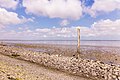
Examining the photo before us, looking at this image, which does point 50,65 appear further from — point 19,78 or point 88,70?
point 19,78

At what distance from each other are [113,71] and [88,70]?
2.64 meters

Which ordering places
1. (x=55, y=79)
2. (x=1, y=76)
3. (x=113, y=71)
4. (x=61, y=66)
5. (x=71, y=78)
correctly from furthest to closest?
(x=61, y=66) → (x=113, y=71) → (x=71, y=78) → (x=55, y=79) → (x=1, y=76)

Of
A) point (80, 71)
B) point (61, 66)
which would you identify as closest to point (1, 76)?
point (80, 71)

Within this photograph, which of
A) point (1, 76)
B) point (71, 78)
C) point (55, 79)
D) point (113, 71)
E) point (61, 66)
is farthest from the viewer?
point (61, 66)

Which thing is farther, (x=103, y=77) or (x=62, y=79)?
(x=103, y=77)

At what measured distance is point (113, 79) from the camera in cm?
2019

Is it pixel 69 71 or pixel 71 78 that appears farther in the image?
pixel 69 71

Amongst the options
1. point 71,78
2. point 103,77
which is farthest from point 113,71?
point 71,78

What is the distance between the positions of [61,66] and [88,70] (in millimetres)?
4014

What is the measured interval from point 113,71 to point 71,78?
4904 mm

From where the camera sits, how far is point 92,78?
20875 millimetres

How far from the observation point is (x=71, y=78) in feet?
66.0

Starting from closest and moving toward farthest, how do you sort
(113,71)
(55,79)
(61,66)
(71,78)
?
(55,79) → (71,78) → (113,71) → (61,66)

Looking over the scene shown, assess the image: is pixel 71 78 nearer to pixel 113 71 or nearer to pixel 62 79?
pixel 62 79
